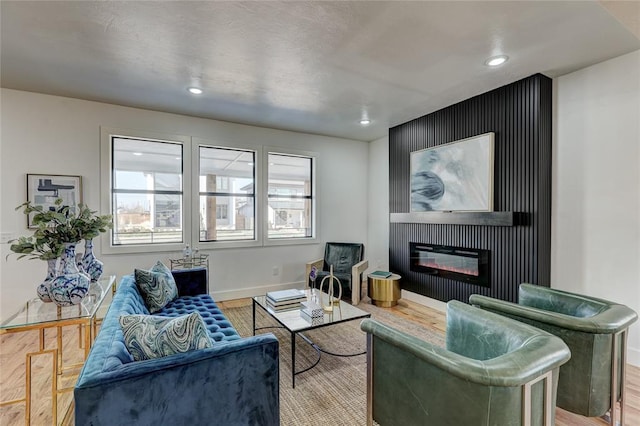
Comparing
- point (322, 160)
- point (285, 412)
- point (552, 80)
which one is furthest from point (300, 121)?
point (285, 412)

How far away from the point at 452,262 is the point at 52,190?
4.83 meters

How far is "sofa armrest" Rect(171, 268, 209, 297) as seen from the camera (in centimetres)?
320

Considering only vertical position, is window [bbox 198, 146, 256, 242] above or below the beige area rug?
above

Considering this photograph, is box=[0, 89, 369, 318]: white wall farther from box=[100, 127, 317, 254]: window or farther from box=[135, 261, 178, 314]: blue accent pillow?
box=[135, 261, 178, 314]: blue accent pillow

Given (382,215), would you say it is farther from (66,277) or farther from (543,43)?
(66,277)

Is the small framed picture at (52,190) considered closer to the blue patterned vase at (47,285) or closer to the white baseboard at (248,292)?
the blue patterned vase at (47,285)

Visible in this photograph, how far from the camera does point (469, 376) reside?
1.18 meters

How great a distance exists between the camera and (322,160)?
17.3 feet

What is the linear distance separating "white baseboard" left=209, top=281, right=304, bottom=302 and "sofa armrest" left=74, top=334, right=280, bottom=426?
3085 millimetres

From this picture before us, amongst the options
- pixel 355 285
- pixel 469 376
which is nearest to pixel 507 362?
pixel 469 376

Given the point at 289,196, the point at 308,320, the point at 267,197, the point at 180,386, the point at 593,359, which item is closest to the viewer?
the point at 180,386

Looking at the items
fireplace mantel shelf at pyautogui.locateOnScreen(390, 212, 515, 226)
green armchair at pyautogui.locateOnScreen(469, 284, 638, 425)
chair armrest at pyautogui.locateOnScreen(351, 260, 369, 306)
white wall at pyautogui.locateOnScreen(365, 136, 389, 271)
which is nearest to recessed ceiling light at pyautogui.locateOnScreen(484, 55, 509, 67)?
fireplace mantel shelf at pyautogui.locateOnScreen(390, 212, 515, 226)

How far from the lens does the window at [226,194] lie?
4.41m

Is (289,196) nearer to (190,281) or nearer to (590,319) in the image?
(190,281)
